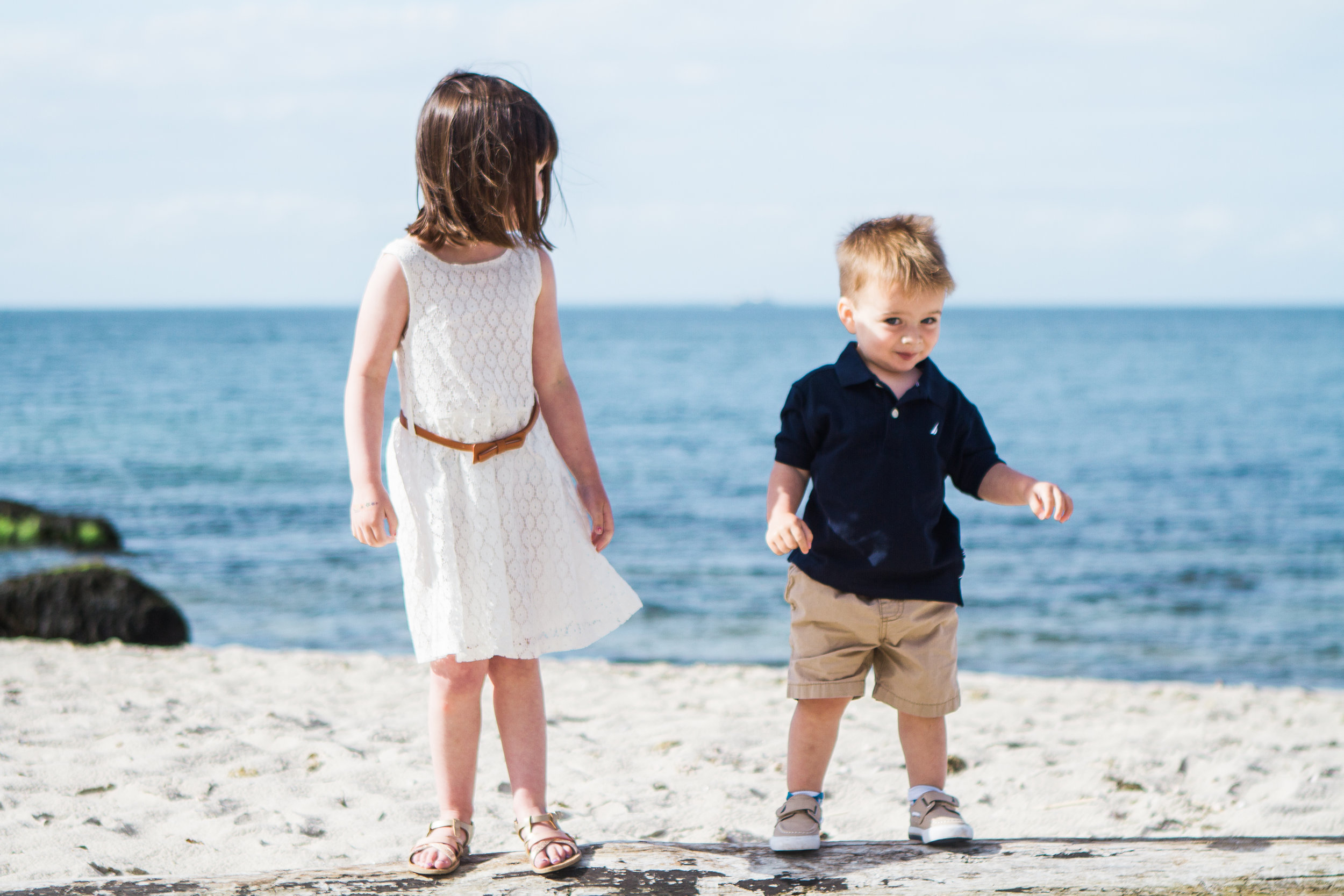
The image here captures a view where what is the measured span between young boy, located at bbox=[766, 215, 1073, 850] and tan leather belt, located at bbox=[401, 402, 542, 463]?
2.16 ft

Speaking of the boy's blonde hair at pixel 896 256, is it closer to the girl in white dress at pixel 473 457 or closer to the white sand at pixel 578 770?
the girl in white dress at pixel 473 457

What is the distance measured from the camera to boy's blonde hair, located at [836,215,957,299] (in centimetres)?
246

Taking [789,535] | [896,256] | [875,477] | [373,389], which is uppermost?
[896,256]

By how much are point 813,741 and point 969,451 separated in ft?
2.77

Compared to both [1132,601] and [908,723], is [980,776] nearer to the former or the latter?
[908,723]

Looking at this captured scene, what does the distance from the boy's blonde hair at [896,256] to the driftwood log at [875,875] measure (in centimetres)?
133

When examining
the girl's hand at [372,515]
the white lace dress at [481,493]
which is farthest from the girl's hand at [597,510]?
the girl's hand at [372,515]

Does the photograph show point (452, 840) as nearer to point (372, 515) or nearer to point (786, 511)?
point (372, 515)

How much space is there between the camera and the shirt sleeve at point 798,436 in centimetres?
263

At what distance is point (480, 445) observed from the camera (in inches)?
102

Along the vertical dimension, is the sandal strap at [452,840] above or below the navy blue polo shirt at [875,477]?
below

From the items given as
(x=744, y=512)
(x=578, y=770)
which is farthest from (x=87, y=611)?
(x=744, y=512)

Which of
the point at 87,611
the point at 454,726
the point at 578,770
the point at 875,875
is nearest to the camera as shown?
the point at 875,875

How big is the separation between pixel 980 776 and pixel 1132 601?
6.93 m
